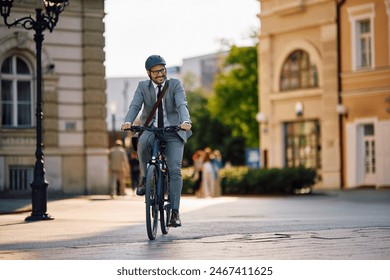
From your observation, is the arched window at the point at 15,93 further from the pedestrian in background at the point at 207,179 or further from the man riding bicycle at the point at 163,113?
the man riding bicycle at the point at 163,113

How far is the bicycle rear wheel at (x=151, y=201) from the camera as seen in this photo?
384 inches

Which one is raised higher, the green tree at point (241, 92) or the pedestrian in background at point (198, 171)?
the green tree at point (241, 92)

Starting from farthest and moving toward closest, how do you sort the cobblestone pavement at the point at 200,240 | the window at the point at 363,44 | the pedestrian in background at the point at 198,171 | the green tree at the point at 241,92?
the green tree at the point at 241,92 < the window at the point at 363,44 < the pedestrian in background at the point at 198,171 < the cobblestone pavement at the point at 200,240

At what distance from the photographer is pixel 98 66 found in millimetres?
24750

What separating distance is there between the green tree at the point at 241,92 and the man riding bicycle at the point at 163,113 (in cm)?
4621

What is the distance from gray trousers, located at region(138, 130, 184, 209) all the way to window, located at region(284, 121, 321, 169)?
2754cm

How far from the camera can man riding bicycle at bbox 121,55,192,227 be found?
1017 cm

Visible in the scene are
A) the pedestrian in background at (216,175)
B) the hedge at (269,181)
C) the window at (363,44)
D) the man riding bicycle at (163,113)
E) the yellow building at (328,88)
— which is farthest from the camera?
the window at (363,44)

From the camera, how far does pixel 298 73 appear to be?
39.5m

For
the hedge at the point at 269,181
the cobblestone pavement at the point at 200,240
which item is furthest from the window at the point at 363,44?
the cobblestone pavement at the point at 200,240

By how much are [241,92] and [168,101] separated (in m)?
46.9
